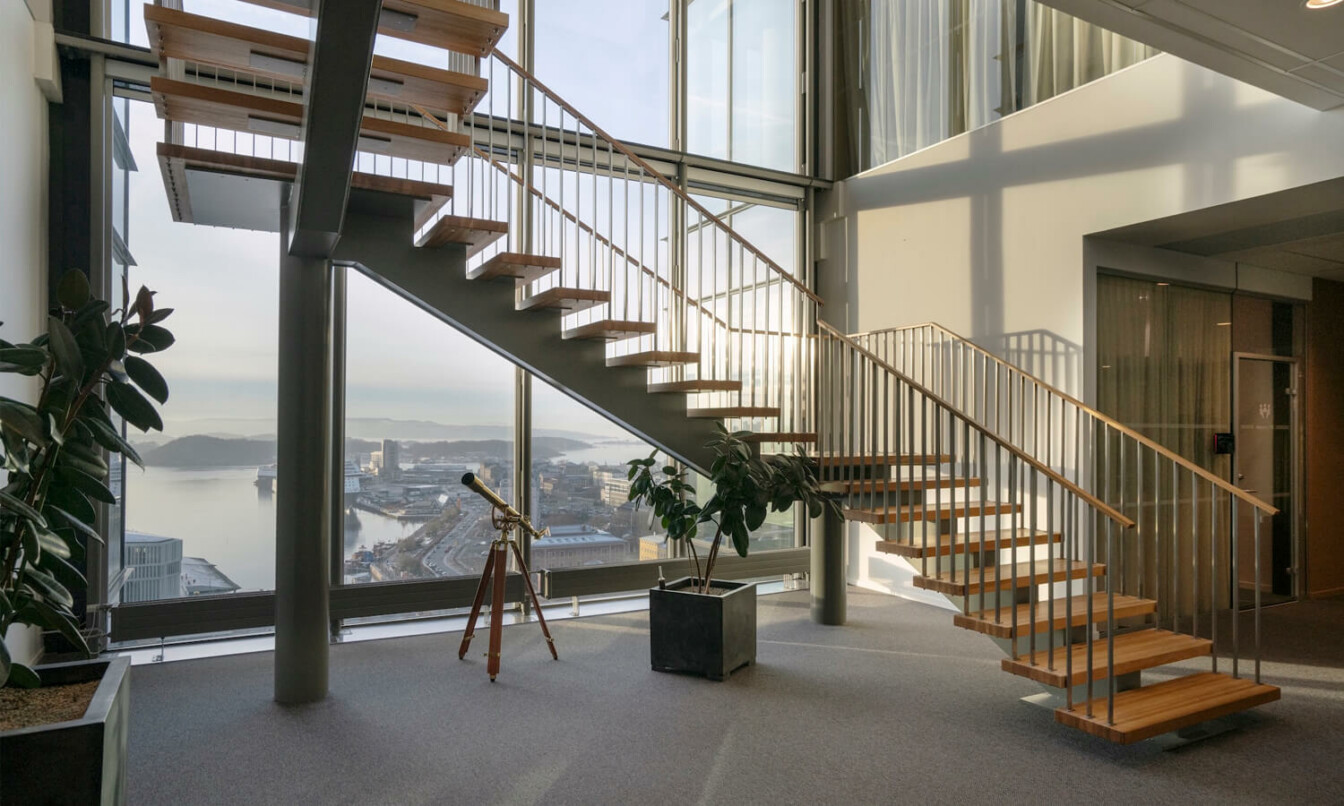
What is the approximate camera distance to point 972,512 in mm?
5156

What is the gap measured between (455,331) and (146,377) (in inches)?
141

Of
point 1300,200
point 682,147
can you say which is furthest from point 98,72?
point 1300,200

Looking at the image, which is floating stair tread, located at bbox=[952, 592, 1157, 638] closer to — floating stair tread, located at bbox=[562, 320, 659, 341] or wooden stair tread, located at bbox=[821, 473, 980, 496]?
wooden stair tread, located at bbox=[821, 473, 980, 496]

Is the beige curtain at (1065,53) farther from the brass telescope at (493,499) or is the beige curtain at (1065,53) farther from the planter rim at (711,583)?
the brass telescope at (493,499)

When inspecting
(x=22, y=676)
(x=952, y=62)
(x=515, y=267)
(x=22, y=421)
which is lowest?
(x=22, y=676)

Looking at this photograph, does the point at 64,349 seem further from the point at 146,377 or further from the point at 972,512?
the point at 972,512

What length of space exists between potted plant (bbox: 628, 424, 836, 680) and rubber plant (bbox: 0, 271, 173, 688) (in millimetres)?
2722

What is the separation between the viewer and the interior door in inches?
258

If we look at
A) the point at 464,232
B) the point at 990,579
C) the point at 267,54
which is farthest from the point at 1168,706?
the point at 267,54

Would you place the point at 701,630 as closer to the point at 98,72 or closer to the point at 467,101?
the point at 467,101

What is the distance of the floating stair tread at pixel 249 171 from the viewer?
3738 mm

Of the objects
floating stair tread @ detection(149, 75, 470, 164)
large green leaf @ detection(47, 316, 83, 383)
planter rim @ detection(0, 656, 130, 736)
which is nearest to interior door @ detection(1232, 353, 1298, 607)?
floating stair tread @ detection(149, 75, 470, 164)

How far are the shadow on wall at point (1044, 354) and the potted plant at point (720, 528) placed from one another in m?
2.01

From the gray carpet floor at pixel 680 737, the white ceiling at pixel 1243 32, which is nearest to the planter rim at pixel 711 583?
the gray carpet floor at pixel 680 737
